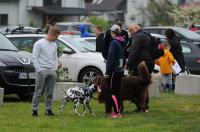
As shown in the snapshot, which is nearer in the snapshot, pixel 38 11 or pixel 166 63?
pixel 166 63

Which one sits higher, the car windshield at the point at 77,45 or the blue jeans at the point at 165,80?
the car windshield at the point at 77,45

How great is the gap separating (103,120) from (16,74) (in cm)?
383

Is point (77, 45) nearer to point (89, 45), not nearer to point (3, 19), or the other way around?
point (89, 45)

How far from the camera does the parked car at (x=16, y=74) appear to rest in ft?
53.6

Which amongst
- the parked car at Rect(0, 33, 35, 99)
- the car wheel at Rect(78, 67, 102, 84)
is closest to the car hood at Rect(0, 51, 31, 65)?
the parked car at Rect(0, 33, 35, 99)

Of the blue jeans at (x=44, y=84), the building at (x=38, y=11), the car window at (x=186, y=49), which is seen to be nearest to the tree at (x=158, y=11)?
the building at (x=38, y=11)

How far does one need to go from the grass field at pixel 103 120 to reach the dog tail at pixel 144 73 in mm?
690

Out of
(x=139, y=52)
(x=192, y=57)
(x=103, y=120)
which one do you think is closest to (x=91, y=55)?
(x=192, y=57)

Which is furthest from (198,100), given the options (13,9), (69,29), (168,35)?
(13,9)

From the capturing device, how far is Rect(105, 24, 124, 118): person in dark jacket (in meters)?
13.7

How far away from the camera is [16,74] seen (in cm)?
1647

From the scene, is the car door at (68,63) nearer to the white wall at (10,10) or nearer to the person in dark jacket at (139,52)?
the person in dark jacket at (139,52)

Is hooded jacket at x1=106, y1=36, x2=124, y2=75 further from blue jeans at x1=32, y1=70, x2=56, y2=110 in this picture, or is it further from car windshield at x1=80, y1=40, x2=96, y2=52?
car windshield at x1=80, y1=40, x2=96, y2=52

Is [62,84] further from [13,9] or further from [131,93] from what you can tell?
[13,9]
